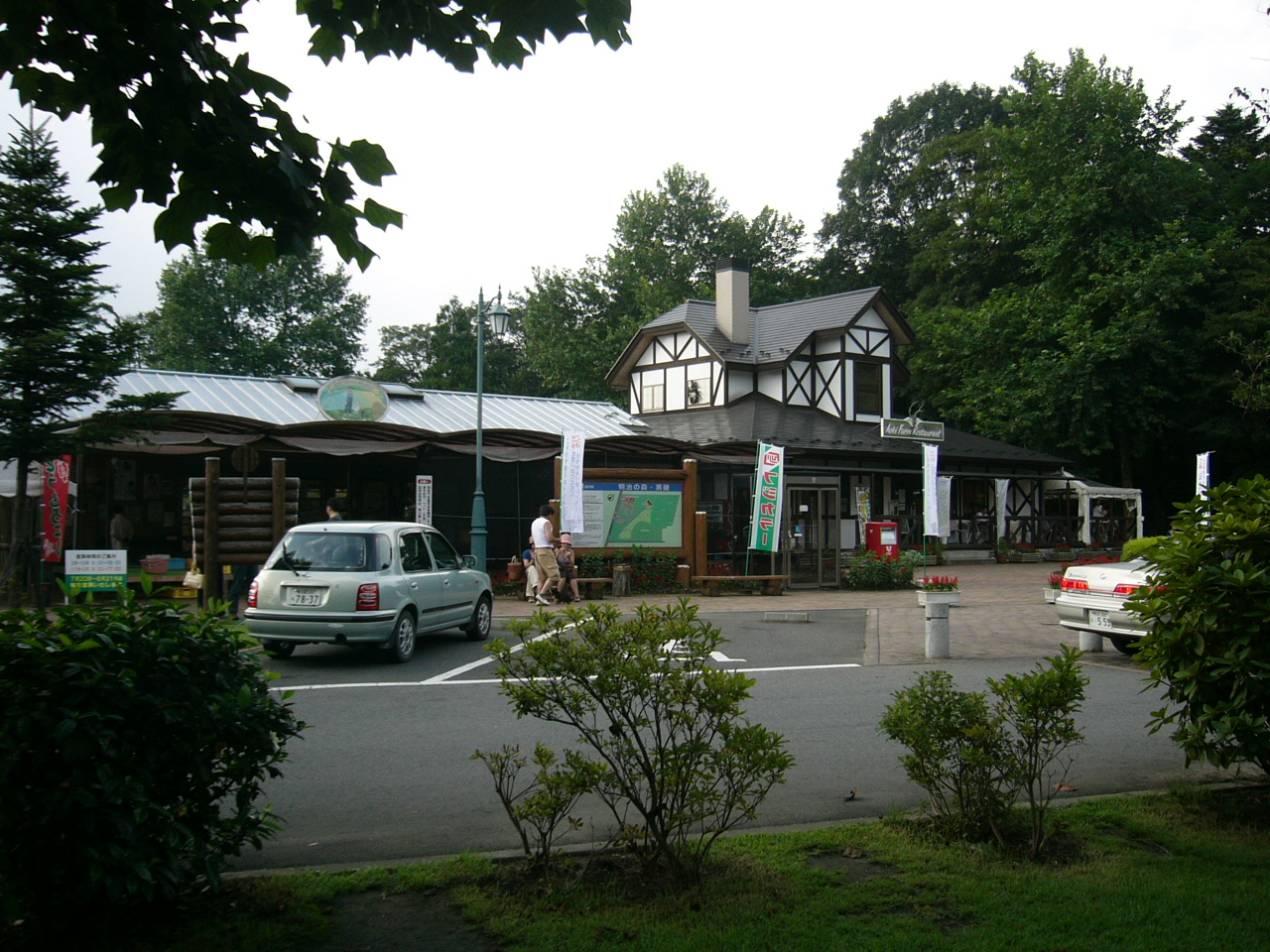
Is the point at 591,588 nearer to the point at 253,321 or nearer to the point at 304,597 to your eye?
the point at 304,597

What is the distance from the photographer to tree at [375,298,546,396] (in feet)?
195

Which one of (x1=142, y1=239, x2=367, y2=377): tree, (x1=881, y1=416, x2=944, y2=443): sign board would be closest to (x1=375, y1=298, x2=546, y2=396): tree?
(x1=142, y1=239, x2=367, y2=377): tree

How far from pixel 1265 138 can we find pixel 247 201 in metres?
46.6

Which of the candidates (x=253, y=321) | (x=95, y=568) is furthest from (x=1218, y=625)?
(x=253, y=321)

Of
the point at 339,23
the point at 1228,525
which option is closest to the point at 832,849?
the point at 1228,525

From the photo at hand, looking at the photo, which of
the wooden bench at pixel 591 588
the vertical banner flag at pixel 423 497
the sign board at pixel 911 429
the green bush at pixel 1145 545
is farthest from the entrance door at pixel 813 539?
the green bush at pixel 1145 545

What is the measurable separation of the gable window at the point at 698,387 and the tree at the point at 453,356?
2321 centimetres

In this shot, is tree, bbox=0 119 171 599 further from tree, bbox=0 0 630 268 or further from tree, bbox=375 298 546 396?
tree, bbox=375 298 546 396

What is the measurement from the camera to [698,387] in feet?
117

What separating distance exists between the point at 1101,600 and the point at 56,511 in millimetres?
15631

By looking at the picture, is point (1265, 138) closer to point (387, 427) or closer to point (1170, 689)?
point (387, 427)

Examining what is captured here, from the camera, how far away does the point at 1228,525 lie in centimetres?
571

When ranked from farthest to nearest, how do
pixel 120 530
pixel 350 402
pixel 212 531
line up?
pixel 350 402 < pixel 120 530 < pixel 212 531

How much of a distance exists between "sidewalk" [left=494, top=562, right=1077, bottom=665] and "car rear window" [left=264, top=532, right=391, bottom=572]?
1697mm
